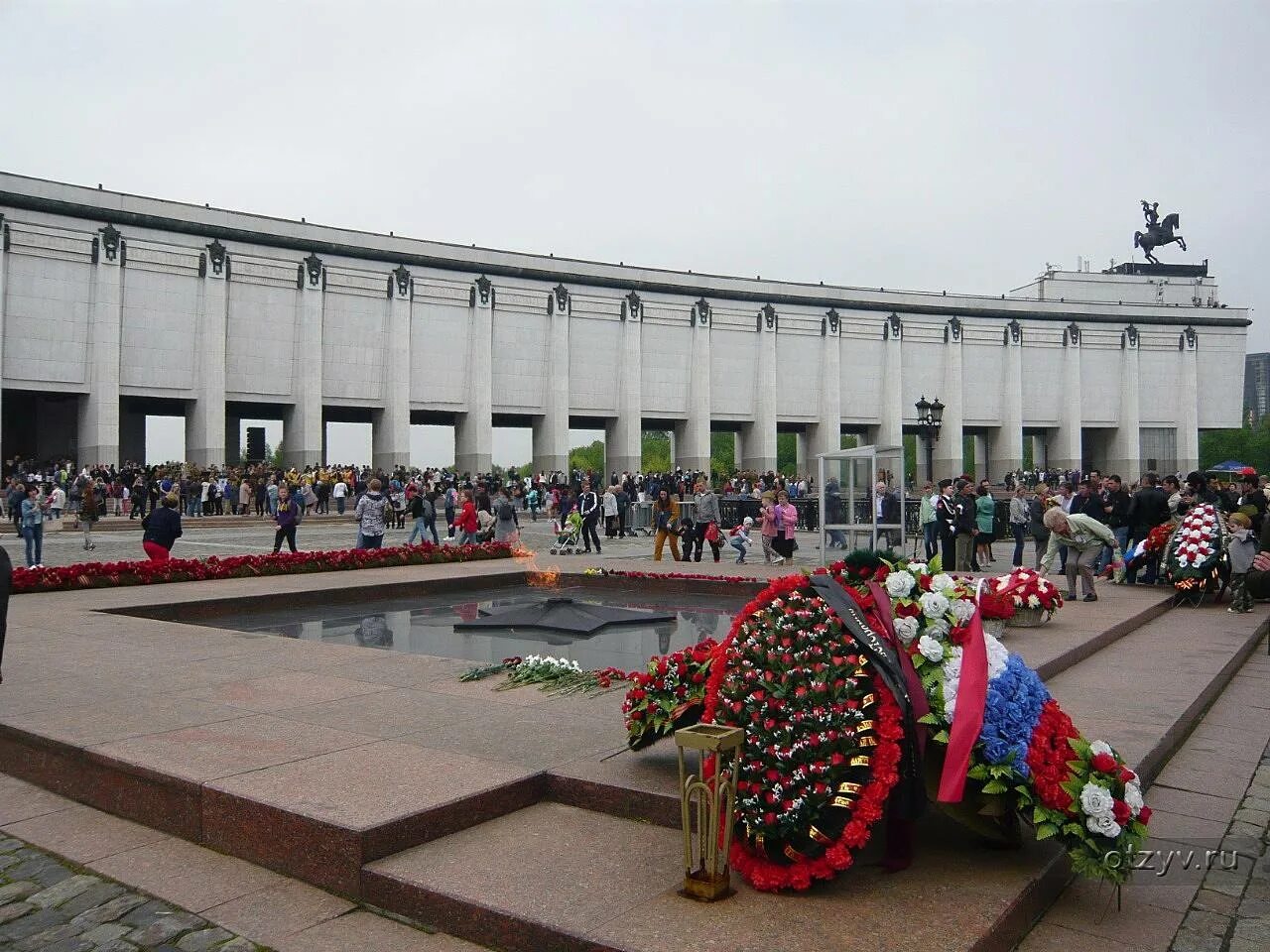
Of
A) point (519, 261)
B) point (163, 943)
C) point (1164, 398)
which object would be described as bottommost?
point (163, 943)

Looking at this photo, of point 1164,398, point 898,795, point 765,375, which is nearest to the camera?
point 898,795

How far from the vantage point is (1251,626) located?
1015 centimetres

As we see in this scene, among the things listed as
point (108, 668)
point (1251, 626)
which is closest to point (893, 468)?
point (1251, 626)

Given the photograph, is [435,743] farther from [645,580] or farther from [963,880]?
[645,580]

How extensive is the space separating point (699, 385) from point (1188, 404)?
3265cm

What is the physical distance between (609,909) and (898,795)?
1157mm

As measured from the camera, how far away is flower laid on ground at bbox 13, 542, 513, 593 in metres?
12.8

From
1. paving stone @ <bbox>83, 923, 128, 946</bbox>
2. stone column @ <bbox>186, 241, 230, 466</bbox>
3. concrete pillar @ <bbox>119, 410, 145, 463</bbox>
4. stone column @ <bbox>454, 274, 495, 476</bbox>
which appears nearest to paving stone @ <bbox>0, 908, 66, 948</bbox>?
paving stone @ <bbox>83, 923, 128, 946</bbox>

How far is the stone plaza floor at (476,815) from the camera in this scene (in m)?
3.47

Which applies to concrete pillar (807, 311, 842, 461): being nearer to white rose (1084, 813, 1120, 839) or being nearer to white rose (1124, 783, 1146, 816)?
white rose (1124, 783, 1146, 816)

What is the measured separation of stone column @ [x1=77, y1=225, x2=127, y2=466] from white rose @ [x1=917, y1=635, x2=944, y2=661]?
4032 cm

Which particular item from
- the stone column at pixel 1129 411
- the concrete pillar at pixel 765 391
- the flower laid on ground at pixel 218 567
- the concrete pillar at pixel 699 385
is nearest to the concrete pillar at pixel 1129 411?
the stone column at pixel 1129 411

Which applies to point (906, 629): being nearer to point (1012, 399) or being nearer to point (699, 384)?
point (699, 384)

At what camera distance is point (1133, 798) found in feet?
12.2
